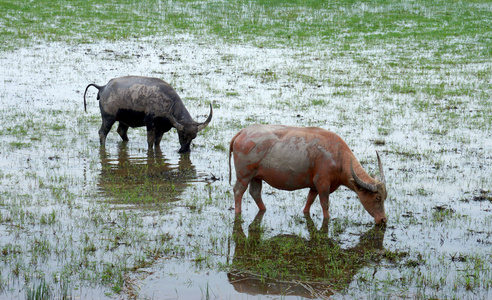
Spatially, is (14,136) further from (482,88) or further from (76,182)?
(482,88)

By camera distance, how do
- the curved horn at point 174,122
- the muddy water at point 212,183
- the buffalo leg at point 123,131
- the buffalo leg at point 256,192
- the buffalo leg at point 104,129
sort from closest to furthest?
the muddy water at point 212,183
the buffalo leg at point 256,192
the curved horn at point 174,122
the buffalo leg at point 104,129
the buffalo leg at point 123,131

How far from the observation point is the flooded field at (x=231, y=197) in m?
6.62

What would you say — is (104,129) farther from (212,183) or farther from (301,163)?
(301,163)

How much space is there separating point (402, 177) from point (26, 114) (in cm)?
963

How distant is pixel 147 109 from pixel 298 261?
268 inches

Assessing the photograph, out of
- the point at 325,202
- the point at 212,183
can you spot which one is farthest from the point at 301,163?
the point at 212,183

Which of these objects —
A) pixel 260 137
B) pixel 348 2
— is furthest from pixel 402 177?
pixel 348 2

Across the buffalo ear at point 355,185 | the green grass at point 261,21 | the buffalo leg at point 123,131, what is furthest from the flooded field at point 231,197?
the green grass at point 261,21

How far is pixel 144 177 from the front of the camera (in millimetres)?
10750

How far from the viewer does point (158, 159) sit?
12289 millimetres

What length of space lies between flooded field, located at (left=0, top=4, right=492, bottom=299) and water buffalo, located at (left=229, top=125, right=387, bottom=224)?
479 mm

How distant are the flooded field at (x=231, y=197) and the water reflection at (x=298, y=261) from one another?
3 centimetres

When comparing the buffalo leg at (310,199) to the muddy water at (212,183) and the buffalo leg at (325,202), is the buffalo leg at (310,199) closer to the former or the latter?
the muddy water at (212,183)

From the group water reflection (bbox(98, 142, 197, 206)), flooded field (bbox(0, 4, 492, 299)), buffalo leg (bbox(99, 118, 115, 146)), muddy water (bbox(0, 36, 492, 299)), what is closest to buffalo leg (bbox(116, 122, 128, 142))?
flooded field (bbox(0, 4, 492, 299))
